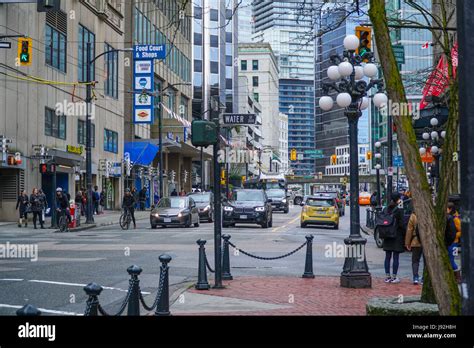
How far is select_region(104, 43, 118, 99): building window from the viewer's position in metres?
48.0

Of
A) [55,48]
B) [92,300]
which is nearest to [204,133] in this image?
[92,300]

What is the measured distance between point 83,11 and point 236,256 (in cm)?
2901

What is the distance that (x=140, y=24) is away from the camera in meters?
58.0

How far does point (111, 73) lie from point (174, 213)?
832 inches

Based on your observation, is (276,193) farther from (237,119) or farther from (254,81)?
(254,81)

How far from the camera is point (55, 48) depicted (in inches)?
1510

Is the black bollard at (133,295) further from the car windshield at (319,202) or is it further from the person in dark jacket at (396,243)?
the car windshield at (319,202)

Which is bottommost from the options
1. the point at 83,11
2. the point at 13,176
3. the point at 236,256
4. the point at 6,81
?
the point at 236,256

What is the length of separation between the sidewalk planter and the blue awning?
1818 inches

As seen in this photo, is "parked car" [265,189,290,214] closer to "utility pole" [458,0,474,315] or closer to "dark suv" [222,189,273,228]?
"dark suv" [222,189,273,228]

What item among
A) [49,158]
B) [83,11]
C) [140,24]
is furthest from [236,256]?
[140,24]
